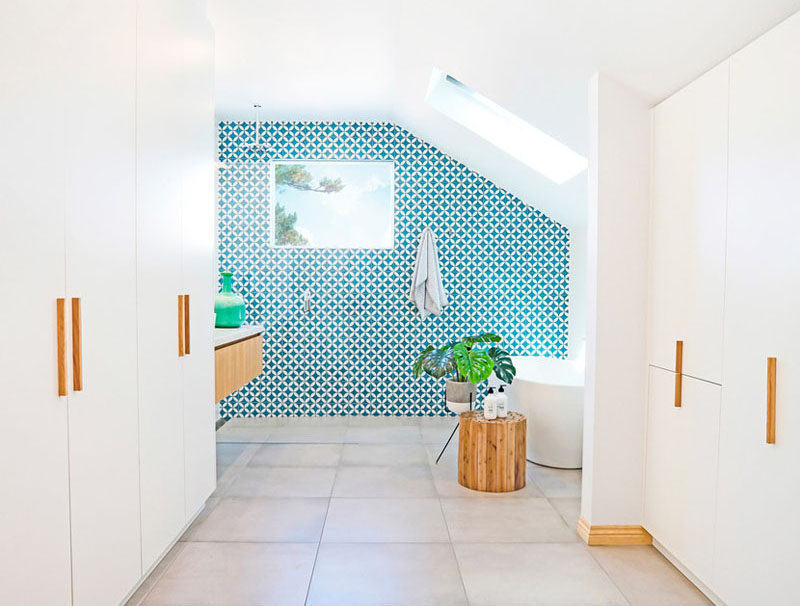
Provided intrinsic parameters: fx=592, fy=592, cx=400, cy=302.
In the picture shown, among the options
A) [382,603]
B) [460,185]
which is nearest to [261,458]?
[382,603]

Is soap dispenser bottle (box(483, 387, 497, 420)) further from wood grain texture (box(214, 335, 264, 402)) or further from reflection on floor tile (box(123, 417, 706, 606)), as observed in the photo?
wood grain texture (box(214, 335, 264, 402))

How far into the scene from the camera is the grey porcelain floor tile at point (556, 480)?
3316mm

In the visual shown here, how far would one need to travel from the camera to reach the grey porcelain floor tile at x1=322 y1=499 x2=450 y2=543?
2.68 metres
